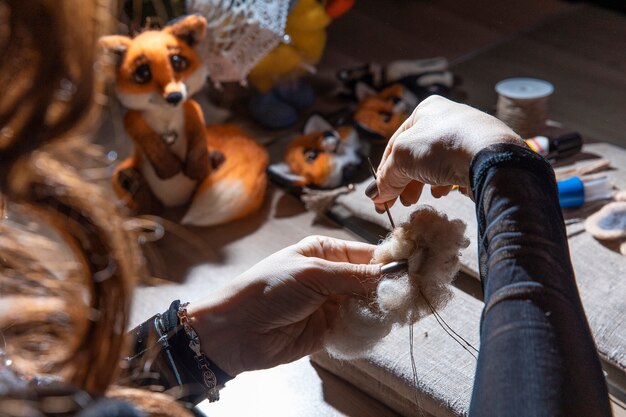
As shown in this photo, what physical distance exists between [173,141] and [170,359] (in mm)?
635

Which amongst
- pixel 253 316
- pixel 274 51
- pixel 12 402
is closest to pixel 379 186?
pixel 253 316

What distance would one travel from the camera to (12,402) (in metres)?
0.48

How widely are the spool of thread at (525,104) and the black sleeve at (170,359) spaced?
0.81m

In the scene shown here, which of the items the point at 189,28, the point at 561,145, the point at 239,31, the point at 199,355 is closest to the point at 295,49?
the point at 239,31

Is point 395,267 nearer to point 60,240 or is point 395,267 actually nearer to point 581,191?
point 60,240

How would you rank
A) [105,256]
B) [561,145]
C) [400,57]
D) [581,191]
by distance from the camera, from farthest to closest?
1. [400,57]
2. [561,145]
3. [581,191]
4. [105,256]

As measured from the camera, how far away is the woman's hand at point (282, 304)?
805 millimetres

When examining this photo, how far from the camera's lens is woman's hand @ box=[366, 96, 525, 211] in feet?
2.27

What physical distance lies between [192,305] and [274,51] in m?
0.87

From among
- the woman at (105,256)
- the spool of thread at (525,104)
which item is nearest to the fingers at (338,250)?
the woman at (105,256)

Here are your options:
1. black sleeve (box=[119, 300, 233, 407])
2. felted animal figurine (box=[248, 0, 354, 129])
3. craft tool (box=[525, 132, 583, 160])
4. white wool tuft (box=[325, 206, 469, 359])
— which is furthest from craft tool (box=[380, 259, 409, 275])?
felted animal figurine (box=[248, 0, 354, 129])

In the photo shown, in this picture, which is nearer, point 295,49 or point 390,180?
point 390,180

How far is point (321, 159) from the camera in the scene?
1390mm

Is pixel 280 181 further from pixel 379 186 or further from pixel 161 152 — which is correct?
pixel 379 186
